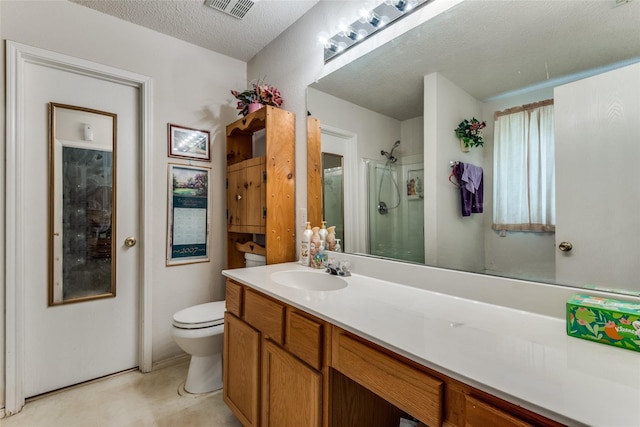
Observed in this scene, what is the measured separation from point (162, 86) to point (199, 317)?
69.3 inches

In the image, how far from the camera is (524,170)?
102cm

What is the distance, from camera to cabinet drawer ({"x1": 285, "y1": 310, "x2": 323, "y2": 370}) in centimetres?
98

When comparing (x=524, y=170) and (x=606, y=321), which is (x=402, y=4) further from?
(x=606, y=321)

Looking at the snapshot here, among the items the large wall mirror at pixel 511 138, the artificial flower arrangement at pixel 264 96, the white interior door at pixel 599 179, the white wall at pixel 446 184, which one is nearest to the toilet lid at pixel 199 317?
the large wall mirror at pixel 511 138

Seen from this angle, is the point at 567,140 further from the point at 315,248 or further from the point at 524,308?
the point at 315,248

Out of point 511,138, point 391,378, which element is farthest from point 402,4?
point 391,378

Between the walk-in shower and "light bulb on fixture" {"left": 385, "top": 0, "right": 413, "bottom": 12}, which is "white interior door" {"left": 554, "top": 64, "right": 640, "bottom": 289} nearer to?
the walk-in shower

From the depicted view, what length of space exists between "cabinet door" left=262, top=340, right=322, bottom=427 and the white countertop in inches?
9.5

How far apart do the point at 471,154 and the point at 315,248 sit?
39.4 inches

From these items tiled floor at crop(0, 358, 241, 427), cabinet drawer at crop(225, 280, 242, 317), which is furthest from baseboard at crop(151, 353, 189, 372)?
cabinet drawer at crop(225, 280, 242, 317)

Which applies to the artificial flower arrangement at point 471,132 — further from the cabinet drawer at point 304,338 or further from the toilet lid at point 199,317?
the toilet lid at point 199,317

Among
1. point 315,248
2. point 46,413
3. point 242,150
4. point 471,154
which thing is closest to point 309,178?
point 315,248

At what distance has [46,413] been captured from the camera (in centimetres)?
165

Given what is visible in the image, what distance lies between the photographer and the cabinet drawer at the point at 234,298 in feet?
4.78
